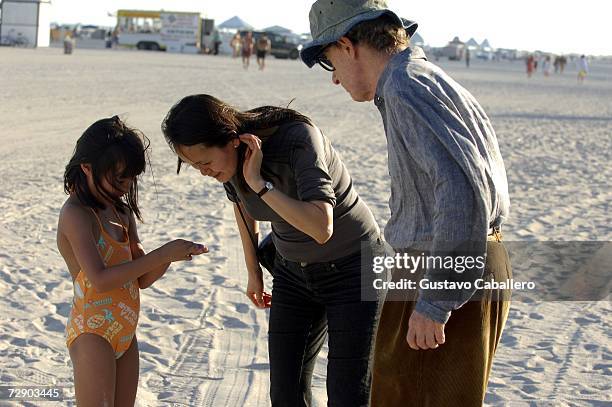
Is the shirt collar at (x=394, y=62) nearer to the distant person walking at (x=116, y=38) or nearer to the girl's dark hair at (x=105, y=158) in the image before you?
the girl's dark hair at (x=105, y=158)

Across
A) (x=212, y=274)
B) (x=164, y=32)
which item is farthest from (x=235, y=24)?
(x=212, y=274)

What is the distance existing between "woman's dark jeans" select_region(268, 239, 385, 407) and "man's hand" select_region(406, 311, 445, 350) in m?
0.62

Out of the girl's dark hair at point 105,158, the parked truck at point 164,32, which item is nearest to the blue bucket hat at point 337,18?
the girl's dark hair at point 105,158

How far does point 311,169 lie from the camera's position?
2.78 metres

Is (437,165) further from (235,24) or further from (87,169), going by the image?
(235,24)

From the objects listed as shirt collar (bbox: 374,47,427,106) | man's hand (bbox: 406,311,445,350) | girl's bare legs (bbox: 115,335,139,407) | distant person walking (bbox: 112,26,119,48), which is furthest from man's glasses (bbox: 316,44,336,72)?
distant person walking (bbox: 112,26,119,48)

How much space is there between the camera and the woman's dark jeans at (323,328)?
2961mm

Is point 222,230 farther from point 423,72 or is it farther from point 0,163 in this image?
point 423,72

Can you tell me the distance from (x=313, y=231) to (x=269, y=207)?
0.28 metres

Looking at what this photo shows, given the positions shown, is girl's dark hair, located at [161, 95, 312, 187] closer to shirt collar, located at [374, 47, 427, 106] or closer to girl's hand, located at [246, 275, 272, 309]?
shirt collar, located at [374, 47, 427, 106]

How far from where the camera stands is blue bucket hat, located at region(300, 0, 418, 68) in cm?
246

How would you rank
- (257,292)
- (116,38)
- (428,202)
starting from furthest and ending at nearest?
(116,38), (257,292), (428,202)

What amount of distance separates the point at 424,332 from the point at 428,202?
319 millimetres

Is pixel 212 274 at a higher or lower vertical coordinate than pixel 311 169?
lower
